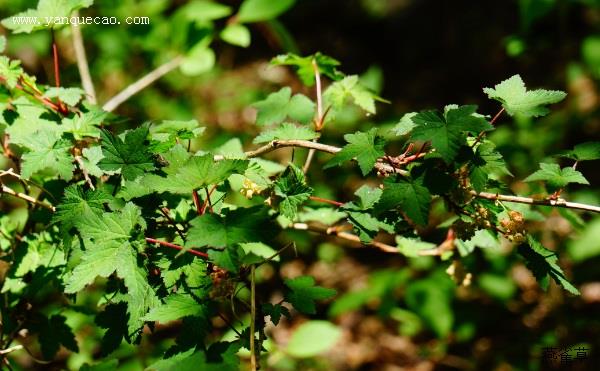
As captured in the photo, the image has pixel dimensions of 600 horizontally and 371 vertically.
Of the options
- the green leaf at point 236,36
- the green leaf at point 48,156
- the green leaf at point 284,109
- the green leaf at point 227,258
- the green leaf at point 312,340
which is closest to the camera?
the green leaf at point 227,258

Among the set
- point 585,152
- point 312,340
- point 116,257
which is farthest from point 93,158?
point 312,340

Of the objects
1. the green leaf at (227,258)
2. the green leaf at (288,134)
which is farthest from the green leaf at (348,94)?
the green leaf at (227,258)

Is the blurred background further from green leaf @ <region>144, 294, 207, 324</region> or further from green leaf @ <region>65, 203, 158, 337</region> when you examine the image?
green leaf @ <region>144, 294, 207, 324</region>

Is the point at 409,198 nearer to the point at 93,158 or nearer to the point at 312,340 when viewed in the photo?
the point at 93,158

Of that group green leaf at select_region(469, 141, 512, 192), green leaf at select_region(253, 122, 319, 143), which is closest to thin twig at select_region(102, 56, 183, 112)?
green leaf at select_region(253, 122, 319, 143)

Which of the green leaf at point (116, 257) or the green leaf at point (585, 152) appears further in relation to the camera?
the green leaf at point (585, 152)

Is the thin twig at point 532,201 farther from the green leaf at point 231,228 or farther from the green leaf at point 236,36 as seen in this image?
the green leaf at point 236,36
